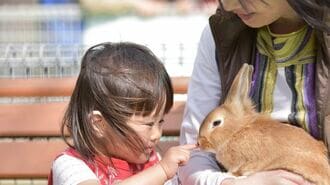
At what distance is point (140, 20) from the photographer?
266 inches

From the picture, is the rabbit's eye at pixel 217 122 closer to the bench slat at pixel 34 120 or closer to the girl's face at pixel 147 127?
the girl's face at pixel 147 127

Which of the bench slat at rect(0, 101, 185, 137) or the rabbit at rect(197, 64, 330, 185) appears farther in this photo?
the bench slat at rect(0, 101, 185, 137)

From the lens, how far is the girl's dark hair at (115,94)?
163 cm

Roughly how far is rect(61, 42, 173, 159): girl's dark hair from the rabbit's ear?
0.54ft

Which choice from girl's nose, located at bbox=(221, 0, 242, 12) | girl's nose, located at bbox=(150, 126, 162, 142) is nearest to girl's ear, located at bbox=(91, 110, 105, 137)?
girl's nose, located at bbox=(150, 126, 162, 142)

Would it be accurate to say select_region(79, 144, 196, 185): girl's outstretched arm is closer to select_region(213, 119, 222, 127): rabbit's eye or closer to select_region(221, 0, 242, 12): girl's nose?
select_region(213, 119, 222, 127): rabbit's eye

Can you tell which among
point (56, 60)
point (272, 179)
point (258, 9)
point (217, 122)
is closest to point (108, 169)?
point (217, 122)

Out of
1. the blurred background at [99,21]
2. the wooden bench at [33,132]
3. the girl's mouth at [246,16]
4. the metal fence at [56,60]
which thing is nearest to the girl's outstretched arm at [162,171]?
the girl's mouth at [246,16]

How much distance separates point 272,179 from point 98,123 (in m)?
0.42

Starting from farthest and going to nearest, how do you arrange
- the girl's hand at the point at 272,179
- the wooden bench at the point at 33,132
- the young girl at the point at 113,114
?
the wooden bench at the point at 33,132
the young girl at the point at 113,114
the girl's hand at the point at 272,179

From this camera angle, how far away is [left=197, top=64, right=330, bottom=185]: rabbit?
4.98 ft

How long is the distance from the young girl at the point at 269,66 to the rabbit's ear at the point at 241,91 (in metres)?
0.07

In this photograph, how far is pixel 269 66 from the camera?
166 cm

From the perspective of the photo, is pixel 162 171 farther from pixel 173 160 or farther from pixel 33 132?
pixel 33 132
